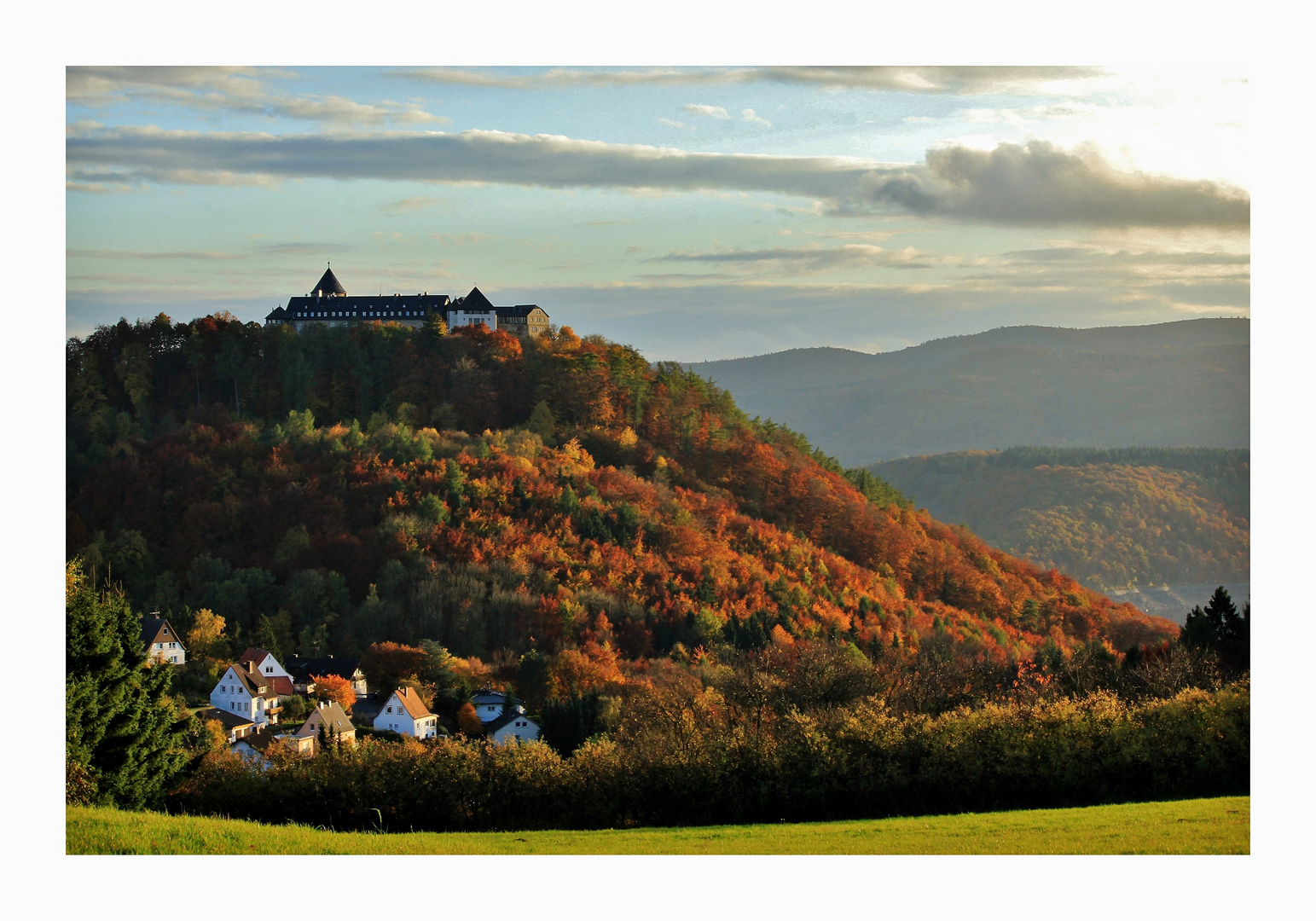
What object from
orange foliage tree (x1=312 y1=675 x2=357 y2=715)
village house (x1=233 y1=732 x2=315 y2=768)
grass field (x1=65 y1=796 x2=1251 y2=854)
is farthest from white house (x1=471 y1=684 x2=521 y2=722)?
grass field (x1=65 y1=796 x2=1251 y2=854)

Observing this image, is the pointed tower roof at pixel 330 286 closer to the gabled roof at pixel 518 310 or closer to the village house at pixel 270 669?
the gabled roof at pixel 518 310

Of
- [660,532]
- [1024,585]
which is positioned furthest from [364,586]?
[1024,585]

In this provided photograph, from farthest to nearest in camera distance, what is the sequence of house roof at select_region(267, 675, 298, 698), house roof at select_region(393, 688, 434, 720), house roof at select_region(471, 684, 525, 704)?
1. house roof at select_region(471, 684, 525, 704)
2. house roof at select_region(267, 675, 298, 698)
3. house roof at select_region(393, 688, 434, 720)

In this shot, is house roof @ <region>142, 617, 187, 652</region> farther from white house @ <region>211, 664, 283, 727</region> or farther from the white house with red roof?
white house @ <region>211, 664, 283, 727</region>

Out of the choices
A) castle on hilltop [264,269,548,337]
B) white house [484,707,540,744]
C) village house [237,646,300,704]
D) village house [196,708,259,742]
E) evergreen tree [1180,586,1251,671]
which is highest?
castle on hilltop [264,269,548,337]

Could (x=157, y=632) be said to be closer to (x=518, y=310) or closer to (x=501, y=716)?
(x=501, y=716)

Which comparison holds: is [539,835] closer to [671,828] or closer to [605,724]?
[671,828]

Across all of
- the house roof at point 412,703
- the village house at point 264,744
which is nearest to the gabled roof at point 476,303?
the house roof at point 412,703

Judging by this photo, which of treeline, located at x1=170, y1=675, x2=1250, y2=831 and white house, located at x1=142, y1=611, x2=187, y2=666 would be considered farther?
white house, located at x1=142, y1=611, x2=187, y2=666
